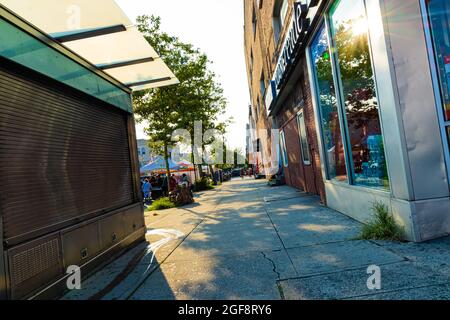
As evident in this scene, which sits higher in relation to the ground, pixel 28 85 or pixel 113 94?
pixel 113 94

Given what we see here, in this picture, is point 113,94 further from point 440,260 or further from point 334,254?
point 440,260

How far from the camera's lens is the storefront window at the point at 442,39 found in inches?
167

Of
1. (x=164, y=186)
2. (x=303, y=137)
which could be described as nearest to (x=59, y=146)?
(x=303, y=137)

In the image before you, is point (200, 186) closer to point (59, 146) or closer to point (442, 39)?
point (59, 146)

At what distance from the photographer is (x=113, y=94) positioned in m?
6.81

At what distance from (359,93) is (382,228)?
93.2 inches

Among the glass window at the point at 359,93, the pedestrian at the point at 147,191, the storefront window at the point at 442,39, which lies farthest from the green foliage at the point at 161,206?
the storefront window at the point at 442,39

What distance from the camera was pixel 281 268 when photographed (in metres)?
4.00

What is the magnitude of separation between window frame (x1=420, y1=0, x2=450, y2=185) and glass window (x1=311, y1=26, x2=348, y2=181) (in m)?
2.48

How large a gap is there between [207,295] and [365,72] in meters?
4.19

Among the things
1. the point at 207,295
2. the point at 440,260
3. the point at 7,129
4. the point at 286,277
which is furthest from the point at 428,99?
the point at 7,129

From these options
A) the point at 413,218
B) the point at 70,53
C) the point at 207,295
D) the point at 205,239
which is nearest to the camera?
the point at 207,295

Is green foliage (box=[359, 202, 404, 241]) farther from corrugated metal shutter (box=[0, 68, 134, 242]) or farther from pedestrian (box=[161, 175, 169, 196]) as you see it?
pedestrian (box=[161, 175, 169, 196])

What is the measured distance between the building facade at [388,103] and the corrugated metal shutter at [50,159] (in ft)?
15.2
